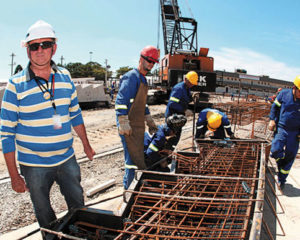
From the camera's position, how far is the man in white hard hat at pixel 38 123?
172cm

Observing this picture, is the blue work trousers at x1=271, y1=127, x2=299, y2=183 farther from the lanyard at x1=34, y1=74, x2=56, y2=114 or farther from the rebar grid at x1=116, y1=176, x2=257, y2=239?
the lanyard at x1=34, y1=74, x2=56, y2=114

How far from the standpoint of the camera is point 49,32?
181 centimetres

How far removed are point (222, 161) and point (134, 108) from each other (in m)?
1.42

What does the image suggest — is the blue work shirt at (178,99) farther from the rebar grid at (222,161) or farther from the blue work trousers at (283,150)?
the blue work trousers at (283,150)

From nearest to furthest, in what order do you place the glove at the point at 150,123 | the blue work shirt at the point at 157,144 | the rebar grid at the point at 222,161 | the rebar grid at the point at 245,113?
the rebar grid at the point at 222,161 → the blue work shirt at the point at 157,144 → the glove at the point at 150,123 → the rebar grid at the point at 245,113

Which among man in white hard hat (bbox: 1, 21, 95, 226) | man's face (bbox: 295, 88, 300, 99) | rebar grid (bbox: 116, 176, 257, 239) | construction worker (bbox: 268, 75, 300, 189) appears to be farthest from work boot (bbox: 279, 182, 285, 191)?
man in white hard hat (bbox: 1, 21, 95, 226)

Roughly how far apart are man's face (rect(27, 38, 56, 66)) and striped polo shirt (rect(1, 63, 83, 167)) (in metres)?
0.09

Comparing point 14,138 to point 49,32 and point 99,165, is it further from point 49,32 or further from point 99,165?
point 99,165

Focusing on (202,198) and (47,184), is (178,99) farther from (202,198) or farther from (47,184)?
(47,184)

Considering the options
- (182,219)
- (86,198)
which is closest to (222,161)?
(182,219)

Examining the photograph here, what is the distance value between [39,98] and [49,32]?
0.53 m

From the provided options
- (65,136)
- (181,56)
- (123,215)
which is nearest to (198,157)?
(123,215)

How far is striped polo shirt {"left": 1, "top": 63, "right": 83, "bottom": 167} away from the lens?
5.61 feet

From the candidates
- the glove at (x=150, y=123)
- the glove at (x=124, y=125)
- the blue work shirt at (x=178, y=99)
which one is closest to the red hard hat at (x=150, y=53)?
the glove at (x=124, y=125)
